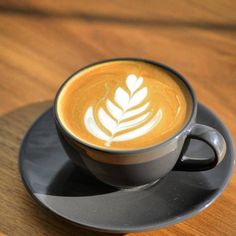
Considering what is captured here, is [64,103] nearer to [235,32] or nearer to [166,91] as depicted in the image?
[166,91]

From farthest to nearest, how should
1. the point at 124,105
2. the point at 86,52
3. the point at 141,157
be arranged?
the point at 86,52 → the point at 124,105 → the point at 141,157

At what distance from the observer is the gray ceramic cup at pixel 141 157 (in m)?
0.58

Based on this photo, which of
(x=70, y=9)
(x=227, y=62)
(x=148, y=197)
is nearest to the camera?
(x=148, y=197)

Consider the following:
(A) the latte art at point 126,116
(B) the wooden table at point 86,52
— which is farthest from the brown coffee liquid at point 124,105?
(B) the wooden table at point 86,52

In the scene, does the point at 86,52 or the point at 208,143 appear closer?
the point at 208,143

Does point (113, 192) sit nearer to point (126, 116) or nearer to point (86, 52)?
point (126, 116)

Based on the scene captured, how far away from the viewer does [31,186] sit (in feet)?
2.17

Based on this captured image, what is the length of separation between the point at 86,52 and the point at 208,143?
1.36 ft

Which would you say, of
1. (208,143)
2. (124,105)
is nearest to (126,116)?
(124,105)

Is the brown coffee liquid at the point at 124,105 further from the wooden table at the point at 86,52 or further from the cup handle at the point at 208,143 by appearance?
the wooden table at the point at 86,52

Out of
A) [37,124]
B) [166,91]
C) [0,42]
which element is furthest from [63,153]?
[0,42]

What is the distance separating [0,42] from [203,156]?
Answer: 1.74ft

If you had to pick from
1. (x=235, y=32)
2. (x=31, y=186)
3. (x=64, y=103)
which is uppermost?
(x=235, y=32)

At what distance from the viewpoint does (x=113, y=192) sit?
0.66 m
